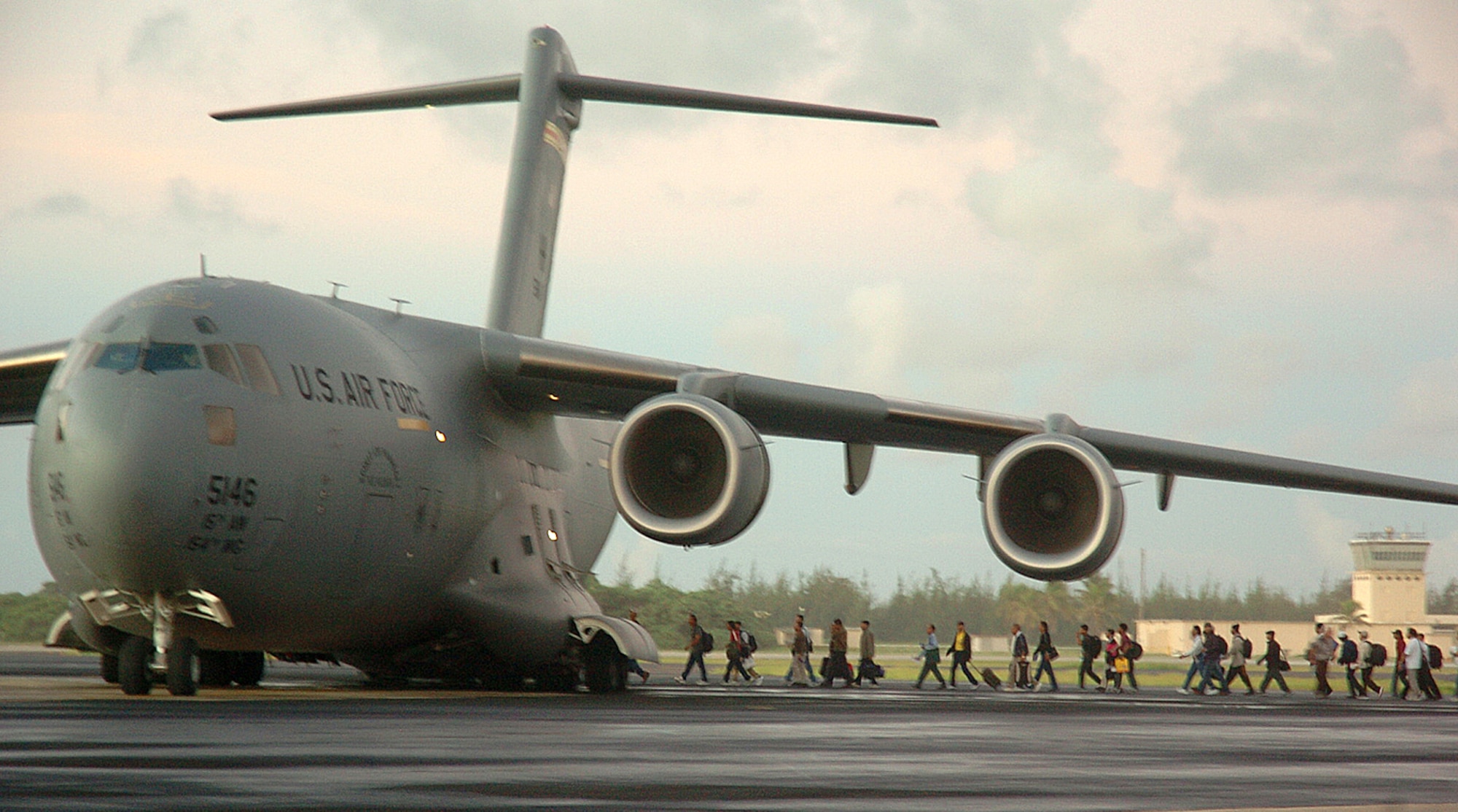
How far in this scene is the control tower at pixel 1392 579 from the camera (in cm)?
7350

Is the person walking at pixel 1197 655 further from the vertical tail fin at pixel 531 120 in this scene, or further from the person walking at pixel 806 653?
the vertical tail fin at pixel 531 120

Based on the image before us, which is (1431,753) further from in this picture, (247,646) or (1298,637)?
(1298,637)

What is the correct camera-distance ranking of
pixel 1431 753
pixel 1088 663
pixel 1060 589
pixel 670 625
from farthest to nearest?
pixel 1060 589, pixel 670 625, pixel 1088 663, pixel 1431 753

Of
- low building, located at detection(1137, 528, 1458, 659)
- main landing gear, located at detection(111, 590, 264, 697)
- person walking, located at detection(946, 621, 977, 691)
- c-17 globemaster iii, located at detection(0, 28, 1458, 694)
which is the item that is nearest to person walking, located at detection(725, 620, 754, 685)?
person walking, located at detection(946, 621, 977, 691)

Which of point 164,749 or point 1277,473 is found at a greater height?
point 1277,473

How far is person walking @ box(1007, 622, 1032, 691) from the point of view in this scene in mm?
25219

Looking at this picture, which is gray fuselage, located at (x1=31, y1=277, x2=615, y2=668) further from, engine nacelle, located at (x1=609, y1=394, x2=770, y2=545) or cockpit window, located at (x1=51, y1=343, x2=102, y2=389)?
engine nacelle, located at (x1=609, y1=394, x2=770, y2=545)

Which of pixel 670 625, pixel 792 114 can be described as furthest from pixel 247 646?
pixel 670 625

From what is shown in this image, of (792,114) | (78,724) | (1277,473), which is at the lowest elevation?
(78,724)

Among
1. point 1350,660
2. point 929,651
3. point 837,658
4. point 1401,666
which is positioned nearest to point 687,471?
point 837,658

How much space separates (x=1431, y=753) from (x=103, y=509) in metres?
8.18

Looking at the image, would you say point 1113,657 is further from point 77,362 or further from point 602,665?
point 77,362

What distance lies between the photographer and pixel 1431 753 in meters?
8.51

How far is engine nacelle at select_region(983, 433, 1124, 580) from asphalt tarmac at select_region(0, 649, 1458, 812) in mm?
1393
